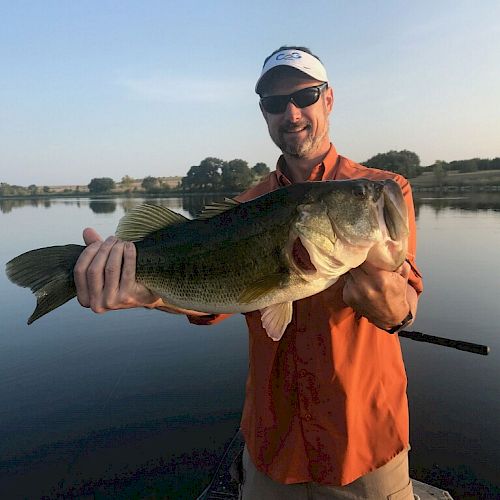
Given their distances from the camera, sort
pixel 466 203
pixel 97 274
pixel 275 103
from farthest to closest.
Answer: pixel 466 203 < pixel 275 103 < pixel 97 274

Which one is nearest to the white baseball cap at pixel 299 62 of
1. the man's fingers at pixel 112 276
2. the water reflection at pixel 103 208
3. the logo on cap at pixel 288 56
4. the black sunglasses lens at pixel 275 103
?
the logo on cap at pixel 288 56

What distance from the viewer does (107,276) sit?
9.58 feet

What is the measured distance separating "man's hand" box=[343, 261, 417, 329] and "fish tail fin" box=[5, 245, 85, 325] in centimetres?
199

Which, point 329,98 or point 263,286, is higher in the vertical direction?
point 329,98

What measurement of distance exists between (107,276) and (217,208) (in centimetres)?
93

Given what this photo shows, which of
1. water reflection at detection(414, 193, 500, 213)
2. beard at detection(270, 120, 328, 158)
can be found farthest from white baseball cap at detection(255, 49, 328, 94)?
water reflection at detection(414, 193, 500, 213)

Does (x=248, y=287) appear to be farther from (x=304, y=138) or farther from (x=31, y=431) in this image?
(x=31, y=431)

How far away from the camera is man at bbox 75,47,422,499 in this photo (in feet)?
9.03

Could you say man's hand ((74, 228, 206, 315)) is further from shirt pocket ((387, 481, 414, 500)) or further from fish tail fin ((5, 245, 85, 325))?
shirt pocket ((387, 481, 414, 500))

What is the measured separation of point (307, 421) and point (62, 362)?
28.4ft

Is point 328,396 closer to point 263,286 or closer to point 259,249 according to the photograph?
point 263,286

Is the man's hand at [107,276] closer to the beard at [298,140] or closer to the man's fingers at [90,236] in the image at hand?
the man's fingers at [90,236]

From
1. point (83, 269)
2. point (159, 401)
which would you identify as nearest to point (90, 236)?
point (83, 269)

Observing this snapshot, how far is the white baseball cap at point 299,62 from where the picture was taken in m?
3.52
